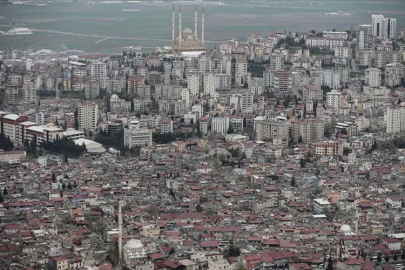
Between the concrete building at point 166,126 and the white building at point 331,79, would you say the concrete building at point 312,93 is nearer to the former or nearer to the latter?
the white building at point 331,79

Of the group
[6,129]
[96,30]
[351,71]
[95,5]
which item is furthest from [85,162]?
[95,5]

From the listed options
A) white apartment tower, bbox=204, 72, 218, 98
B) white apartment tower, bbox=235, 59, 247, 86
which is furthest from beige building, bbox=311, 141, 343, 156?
white apartment tower, bbox=235, 59, 247, 86

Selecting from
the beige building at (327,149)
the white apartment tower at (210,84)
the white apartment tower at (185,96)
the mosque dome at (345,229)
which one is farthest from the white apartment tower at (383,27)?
the mosque dome at (345,229)

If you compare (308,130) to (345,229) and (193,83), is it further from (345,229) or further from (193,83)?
(345,229)

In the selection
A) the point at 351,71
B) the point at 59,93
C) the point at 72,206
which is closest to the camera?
the point at 72,206

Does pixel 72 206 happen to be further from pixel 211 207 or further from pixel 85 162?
pixel 85 162
